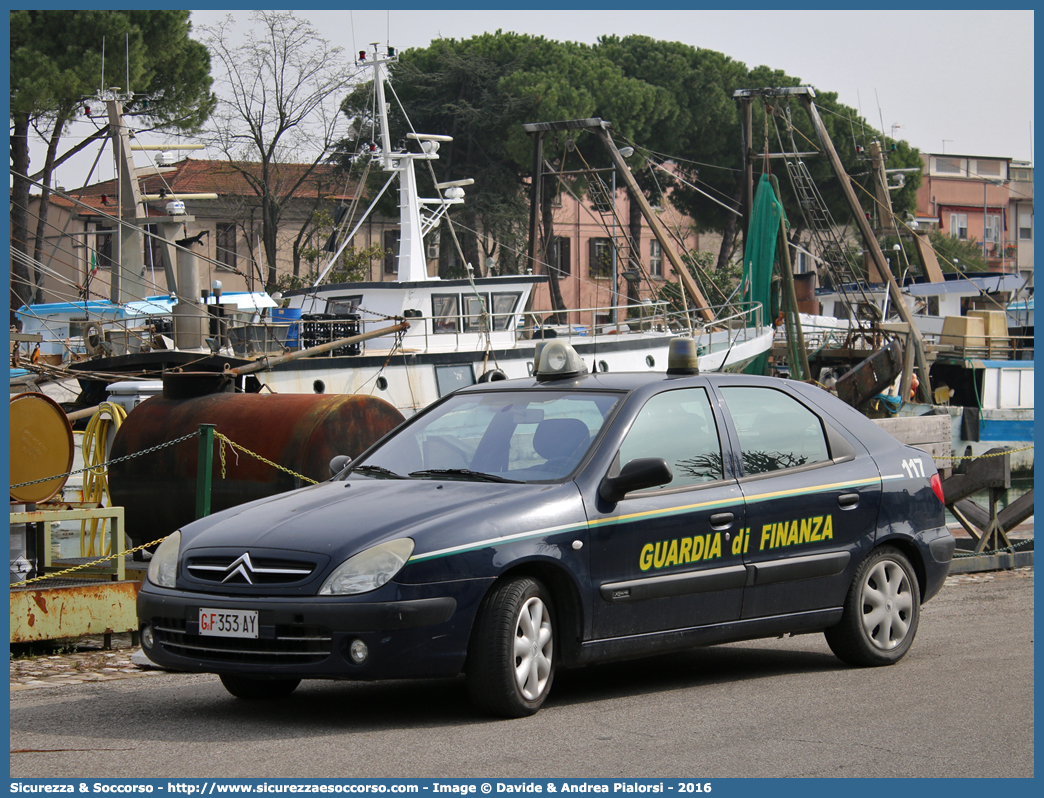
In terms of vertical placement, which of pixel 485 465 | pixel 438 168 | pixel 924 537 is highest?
pixel 438 168

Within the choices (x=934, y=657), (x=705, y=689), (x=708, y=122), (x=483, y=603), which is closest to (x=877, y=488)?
(x=934, y=657)

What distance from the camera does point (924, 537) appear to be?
797cm

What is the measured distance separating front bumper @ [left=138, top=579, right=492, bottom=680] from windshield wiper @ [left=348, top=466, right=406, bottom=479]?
124 centimetres

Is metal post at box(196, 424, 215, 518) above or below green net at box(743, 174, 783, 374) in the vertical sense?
below

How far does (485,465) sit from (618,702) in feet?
4.44

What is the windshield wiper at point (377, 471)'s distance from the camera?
6.98 metres

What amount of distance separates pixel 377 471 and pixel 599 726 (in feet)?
6.39

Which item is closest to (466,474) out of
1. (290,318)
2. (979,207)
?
(290,318)

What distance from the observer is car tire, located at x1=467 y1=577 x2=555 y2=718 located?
5.89 metres

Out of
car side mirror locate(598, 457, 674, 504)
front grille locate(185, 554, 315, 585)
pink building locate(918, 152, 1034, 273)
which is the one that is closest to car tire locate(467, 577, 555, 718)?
car side mirror locate(598, 457, 674, 504)

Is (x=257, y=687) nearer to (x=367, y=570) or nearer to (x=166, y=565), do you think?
(x=166, y=565)

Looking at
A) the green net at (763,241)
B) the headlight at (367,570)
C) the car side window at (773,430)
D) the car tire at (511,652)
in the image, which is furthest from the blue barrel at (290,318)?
the headlight at (367,570)

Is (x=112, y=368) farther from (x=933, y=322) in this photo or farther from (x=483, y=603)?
(x=933, y=322)

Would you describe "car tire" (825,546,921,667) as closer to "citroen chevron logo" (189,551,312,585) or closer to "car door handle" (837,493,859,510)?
"car door handle" (837,493,859,510)
